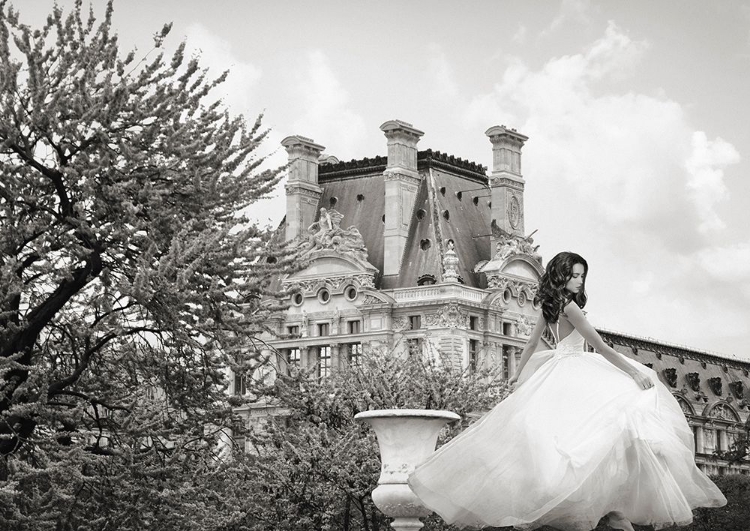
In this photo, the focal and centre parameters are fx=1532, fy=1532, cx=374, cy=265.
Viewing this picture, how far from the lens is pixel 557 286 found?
1502 centimetres

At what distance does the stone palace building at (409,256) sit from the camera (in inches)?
3012

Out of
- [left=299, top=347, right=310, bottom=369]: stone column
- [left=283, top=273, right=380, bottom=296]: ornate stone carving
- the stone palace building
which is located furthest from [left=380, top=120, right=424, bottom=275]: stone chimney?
[left=299, top=347, right=310, bottom=369]: stone column

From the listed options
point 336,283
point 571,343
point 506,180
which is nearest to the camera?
point 571,343

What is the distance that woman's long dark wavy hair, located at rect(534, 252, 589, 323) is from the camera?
15.0 m

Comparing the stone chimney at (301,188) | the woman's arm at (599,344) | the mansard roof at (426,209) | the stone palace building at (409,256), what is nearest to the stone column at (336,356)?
the stone palace building at (409,256)

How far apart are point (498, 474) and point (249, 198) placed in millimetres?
13023

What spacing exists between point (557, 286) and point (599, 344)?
0.70 meters

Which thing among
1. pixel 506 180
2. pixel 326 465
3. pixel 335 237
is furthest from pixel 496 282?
pixel 326 465

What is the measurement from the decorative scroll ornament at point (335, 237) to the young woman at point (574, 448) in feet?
207

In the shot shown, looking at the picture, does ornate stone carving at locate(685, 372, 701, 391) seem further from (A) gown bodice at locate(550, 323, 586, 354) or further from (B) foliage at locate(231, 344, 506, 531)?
(A) gown bodice at locate(550, 323, 586, 354)

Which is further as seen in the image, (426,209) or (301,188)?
(301,188)

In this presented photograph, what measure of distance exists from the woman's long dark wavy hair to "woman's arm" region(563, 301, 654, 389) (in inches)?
3.8

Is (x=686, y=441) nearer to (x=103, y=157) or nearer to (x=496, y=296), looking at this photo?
(x=103, y=157)

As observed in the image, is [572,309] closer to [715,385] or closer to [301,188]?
[301,188]
